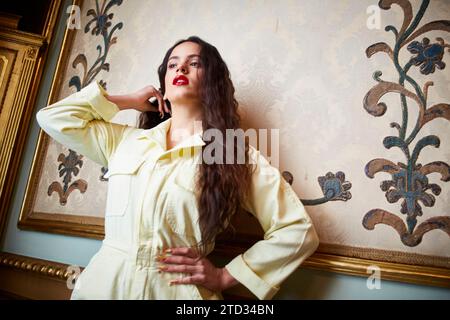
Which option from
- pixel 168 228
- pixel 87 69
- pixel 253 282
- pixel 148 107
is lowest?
pixel 253 282

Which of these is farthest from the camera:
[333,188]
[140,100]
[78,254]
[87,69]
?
[87,69]

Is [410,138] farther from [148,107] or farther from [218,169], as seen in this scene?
[148,107]

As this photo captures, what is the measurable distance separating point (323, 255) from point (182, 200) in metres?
0.36

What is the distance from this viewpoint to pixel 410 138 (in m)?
0.74

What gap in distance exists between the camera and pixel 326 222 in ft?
2.52

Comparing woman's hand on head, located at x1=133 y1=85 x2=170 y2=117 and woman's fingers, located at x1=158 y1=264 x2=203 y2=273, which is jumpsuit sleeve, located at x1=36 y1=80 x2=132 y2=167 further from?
woman's fingers, located at x1=158 y1=264 x2=203 y2=273

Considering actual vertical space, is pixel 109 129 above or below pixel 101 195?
above

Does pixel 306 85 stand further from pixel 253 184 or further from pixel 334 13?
pixel 253 184

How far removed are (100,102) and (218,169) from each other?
14.5 inches

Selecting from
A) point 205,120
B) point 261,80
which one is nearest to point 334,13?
point 261,80

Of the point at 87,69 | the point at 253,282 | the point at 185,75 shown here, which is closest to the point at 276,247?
the point at 253,282

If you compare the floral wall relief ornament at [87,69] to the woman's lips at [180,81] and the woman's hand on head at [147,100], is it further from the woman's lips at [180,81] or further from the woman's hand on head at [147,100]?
the woman's lips at [180,81]

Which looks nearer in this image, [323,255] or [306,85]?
[323,255]
